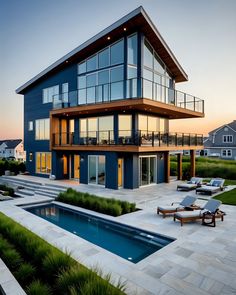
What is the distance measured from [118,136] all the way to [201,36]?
37.7 feet

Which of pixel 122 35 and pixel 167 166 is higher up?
pixel 122 35

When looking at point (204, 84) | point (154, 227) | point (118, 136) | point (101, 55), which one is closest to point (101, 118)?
point (118, 136)

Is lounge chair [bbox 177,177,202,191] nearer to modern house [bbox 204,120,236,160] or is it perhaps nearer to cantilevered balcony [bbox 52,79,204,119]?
cantilevered balcony [bbox 52,79,204,119]

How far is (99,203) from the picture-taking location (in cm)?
1174

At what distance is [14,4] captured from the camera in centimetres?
1606

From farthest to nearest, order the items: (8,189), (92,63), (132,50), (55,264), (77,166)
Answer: (77,166)
(92,63)
(8,189)
(132,50)
(55,264)

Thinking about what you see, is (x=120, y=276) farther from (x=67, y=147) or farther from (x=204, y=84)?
(x=204, y=84)

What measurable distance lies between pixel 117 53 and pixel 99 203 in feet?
36.6

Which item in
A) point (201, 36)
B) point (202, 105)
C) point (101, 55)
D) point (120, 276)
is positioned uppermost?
point (201, 36)

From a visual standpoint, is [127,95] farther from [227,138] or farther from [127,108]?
[227,138]

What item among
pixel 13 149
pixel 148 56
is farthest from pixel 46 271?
pixel 13 149

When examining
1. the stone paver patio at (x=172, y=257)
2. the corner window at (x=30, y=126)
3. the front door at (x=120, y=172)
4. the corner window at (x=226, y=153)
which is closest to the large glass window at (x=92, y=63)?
the front door at (x=120, y=172)

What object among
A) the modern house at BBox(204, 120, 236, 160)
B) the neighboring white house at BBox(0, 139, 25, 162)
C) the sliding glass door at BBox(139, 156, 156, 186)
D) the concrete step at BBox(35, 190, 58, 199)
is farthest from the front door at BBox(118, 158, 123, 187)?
the neighboring white house at BBox(0, 139, 25, 162)

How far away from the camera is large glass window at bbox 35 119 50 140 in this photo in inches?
883
